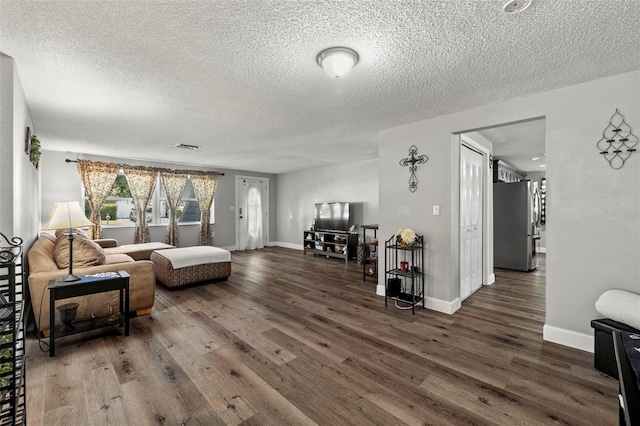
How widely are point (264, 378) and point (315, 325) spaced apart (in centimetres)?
99

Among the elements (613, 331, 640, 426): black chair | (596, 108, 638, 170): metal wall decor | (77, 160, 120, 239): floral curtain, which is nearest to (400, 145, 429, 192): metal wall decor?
(596, 108, 638, 170): metal wall decor

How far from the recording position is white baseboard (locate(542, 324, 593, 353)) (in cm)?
247

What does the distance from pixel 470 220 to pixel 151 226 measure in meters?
6.59

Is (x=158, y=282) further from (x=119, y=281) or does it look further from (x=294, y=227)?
(x=294, y=227)

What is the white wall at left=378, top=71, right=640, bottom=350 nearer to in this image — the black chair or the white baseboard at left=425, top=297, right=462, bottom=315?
the white baseboard at left=425, top=297, right=462, bottom=315

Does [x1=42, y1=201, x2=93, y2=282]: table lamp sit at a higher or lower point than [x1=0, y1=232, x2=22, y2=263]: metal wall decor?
higher

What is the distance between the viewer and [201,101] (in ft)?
9.64

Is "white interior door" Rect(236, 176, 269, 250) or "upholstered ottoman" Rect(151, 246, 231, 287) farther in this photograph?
"white interior door" Rect(236, 176, 269, 250)

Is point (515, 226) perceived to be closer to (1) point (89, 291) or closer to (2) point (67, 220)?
(1) point (89, 291)

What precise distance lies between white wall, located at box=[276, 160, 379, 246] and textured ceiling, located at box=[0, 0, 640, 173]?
3037 millimetres

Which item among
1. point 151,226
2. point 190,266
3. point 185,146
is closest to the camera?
point 190,266

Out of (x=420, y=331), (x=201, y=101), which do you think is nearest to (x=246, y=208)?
(x=201, y=101)

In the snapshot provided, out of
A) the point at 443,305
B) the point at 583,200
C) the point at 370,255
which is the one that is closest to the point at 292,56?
the point at 583,200

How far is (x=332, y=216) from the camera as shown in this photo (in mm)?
7055
